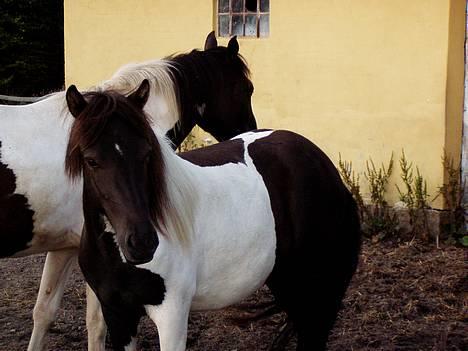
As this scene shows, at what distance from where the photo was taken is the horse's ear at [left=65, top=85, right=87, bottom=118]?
9.55 ft

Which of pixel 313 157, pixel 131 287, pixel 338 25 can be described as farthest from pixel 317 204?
pixel 338 25

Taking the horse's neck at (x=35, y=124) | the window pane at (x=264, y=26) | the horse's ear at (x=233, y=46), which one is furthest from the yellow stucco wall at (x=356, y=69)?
the horse's neck at (x=35, y=124)

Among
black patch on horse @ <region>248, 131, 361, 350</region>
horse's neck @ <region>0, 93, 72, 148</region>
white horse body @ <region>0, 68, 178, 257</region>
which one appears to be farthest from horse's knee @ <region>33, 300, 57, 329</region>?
black patch on horse @ <region>248, 131, 361, 350</region>

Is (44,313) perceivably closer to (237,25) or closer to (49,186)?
(49,186)

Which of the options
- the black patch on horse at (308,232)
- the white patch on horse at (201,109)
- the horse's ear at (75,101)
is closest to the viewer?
the horse's ear at (75,101)

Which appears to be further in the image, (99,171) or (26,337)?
(26,337)

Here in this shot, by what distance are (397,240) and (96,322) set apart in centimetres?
322

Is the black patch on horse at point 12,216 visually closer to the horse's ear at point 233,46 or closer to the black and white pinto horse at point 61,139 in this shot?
the black and white pinto horse at point 61,139

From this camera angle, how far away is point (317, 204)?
152 inches

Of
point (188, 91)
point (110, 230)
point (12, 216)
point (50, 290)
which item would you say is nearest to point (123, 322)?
point (110, 230)

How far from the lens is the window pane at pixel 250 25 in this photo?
7750 mm

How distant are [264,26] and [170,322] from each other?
499cm

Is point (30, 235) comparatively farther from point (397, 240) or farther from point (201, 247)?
point (397, 240)

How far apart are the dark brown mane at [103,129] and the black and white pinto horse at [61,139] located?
0.57 m
